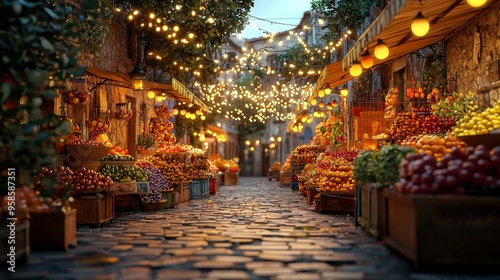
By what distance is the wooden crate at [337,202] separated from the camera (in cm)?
1304

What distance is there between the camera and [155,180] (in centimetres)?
1495

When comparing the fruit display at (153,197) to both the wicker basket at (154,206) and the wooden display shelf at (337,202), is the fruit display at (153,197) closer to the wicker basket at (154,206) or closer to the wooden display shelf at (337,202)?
the wicker basket at (154,206)

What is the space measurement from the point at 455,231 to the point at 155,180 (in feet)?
32.4

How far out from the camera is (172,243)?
331 inches

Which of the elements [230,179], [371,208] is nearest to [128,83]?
[371,208]

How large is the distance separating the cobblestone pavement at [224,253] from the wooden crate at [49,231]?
28cm

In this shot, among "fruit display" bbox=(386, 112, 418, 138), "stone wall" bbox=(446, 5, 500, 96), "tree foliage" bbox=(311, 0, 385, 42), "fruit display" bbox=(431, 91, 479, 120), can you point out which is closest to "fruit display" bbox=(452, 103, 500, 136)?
"stone wall" bbox=(446, 5, 500, 96)

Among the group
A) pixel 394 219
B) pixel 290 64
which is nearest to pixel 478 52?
pixel 394 219

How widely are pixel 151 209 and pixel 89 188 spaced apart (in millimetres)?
3641

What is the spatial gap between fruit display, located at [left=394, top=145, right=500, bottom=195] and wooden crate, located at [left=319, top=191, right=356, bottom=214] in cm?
601

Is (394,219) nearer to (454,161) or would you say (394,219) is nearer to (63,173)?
(454,161)

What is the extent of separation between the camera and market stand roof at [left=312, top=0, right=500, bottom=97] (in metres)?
9.37

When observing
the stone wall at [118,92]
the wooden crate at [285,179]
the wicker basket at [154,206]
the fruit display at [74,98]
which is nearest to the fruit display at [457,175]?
the fruit display at [74,98]

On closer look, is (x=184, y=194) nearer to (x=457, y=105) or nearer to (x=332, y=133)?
(x=457, y=105)
